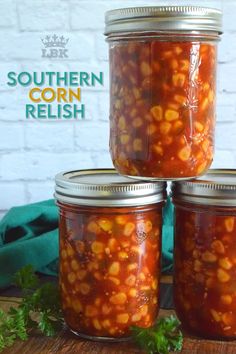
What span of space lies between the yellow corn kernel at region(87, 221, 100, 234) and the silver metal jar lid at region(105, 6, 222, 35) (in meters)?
0.27

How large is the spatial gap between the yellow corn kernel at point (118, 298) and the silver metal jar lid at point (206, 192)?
0.16 meters

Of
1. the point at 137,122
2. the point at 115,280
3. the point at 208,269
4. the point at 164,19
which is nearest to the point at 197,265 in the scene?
the point at 208,269

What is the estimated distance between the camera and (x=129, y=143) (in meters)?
0.93

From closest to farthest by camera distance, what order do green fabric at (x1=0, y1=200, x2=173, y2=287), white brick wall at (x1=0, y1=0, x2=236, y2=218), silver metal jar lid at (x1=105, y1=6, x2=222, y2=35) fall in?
silver metal jar lid at (x1=105, y1=6, x2=222, y2=35)
green fabric at (x1=0, y1=200, x2=173, y2=287)
white brick wall at (x1=0, y1=0, x2=236, y2=218)

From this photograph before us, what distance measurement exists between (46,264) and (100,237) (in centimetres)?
36

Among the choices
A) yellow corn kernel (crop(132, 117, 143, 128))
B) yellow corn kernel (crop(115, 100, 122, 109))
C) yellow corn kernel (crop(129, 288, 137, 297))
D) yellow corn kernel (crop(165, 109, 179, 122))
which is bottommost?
yellow corn kernel (crop(129, 288, 137, 297))

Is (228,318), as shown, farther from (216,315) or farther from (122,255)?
(122,255)

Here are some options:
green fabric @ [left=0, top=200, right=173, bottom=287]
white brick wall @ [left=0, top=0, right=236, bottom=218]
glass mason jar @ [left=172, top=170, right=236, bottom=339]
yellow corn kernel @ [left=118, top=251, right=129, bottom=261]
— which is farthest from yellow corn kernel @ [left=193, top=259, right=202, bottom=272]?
white brick wall @ [left=0, top=0, right=236, bottom=218]

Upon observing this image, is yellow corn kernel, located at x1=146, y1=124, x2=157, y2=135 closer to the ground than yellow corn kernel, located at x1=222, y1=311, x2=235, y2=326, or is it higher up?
higher up

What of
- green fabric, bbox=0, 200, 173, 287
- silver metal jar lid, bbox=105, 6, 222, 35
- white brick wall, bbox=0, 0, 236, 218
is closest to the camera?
silver metal jar lid, bbox=105, 6, 222, 35

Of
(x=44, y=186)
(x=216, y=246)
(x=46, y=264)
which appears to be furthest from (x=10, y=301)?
(x=44, y=186)

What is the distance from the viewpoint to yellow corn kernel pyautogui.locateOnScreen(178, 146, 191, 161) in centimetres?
91

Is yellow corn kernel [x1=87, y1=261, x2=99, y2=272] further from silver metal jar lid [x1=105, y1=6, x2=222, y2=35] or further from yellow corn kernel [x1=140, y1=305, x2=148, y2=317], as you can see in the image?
silver metal jar lid [x1=105, y1=6, x2=222, y2=35]

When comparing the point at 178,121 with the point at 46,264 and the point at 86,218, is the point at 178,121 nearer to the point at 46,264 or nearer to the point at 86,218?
the point at 86,218
